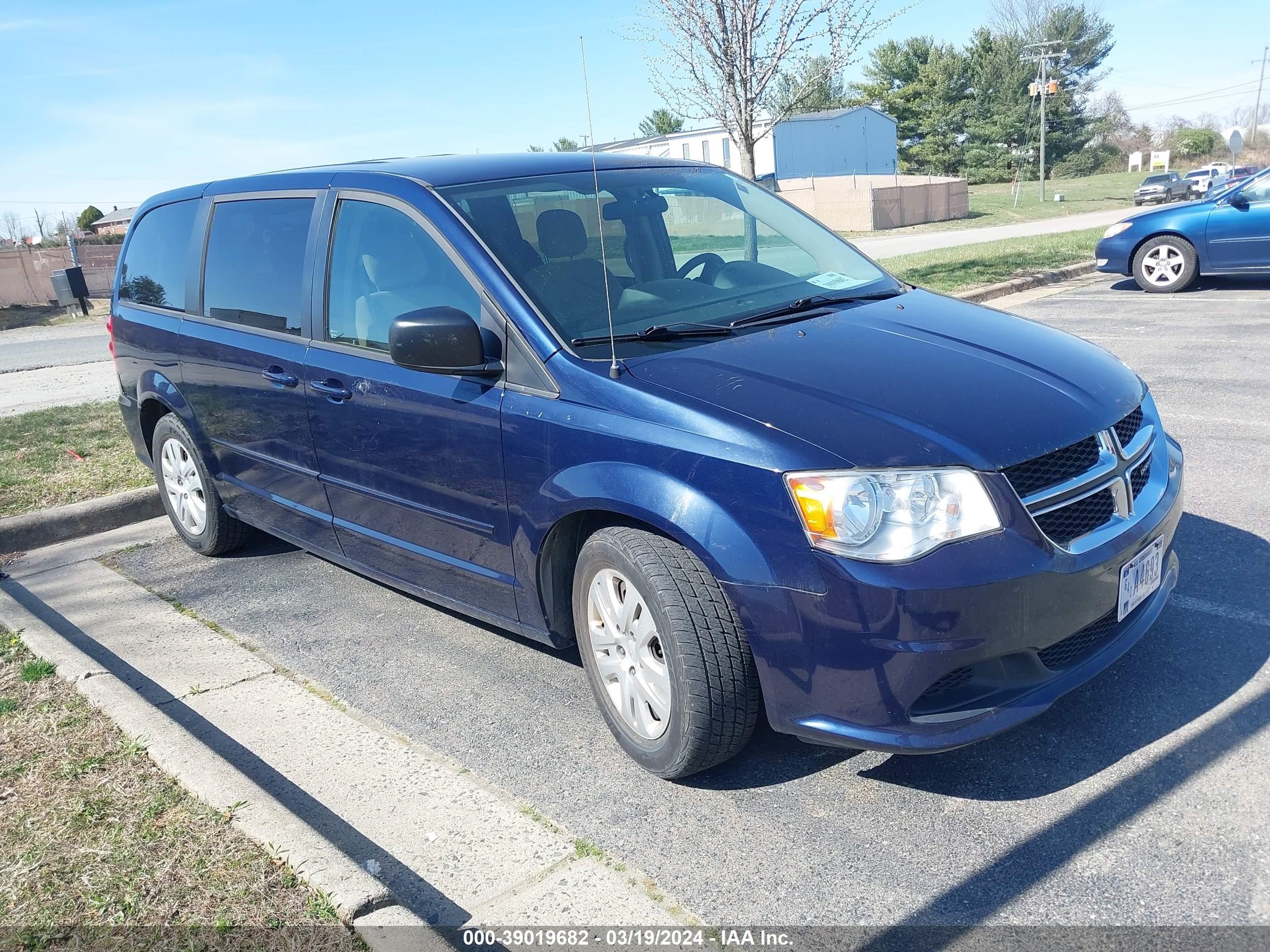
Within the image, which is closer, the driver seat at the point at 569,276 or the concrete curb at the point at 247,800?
the concrete curb at the point at 247,800

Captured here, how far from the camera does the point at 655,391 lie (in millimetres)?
3018

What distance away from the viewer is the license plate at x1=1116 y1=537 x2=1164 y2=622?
2967 mm

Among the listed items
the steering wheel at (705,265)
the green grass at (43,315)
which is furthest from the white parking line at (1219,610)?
the green grass at (43,315)

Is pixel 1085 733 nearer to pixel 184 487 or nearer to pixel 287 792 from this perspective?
pixel 287 792

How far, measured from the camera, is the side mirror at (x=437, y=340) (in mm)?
3299

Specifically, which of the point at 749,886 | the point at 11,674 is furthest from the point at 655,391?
the point at 11,674

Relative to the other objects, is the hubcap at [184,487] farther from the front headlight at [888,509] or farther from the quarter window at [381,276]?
the front headlight at [888,509]

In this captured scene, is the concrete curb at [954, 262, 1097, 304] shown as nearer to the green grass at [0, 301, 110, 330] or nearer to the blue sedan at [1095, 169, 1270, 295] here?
the blue sedan at [1095, 169, 1270, 295]

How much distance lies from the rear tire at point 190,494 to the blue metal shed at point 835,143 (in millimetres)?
53235

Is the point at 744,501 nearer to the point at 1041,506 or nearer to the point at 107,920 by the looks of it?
the point at 1041,506

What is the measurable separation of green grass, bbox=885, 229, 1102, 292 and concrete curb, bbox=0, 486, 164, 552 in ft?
25.5

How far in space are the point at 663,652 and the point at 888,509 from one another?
78 cm

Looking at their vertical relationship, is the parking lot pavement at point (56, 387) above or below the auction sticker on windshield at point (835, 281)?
below

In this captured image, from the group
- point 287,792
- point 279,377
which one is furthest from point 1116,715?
point 279,377
